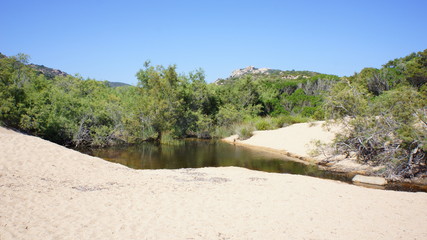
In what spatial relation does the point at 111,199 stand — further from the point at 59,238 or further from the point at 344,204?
the point at 344,204

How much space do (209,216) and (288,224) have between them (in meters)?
1.90

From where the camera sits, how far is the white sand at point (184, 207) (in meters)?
6.07

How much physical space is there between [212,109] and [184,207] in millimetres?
29097

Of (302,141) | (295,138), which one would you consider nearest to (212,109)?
(295,138)

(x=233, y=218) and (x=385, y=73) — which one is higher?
(x=385, y=73)

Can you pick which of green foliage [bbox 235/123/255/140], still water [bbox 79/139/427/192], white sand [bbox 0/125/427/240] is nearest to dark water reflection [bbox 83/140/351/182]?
still water [bbox 79/139/427/192]

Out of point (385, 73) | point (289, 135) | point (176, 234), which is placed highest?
point (385, 73)

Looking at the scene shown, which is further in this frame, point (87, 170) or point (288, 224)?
point (87, 170)

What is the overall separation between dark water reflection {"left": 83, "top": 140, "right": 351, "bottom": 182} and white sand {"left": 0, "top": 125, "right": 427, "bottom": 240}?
4.79m

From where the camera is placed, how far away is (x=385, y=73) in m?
35.0

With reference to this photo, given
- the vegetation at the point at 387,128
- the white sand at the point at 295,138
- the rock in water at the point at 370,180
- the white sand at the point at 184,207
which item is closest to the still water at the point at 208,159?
the rock in water at the point at 370,180

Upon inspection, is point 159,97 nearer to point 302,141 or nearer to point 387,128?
point 302,141

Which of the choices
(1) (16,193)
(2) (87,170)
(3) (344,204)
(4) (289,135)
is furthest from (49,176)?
(4) (289,135)

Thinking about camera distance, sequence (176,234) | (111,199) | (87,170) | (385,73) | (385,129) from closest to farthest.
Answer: (176,234)
(111,199)
(87,170)
(385,129)
(385,73)
